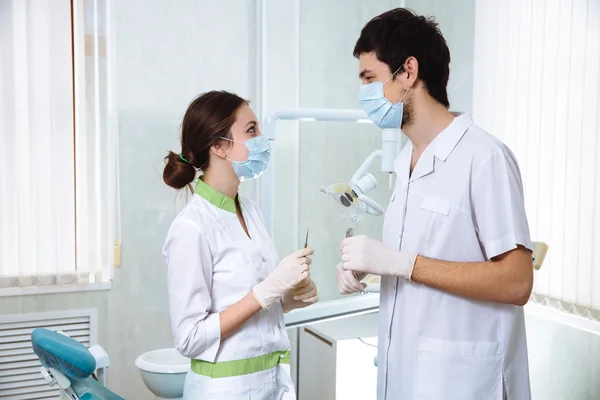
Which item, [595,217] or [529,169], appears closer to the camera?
[595,217]

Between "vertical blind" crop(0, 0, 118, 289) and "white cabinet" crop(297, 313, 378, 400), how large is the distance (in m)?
1.11

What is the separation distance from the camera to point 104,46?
112 inches

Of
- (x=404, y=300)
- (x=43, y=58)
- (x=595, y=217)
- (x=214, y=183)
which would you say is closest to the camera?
(x=404, y=300)

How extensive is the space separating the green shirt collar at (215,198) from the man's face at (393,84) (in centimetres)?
52

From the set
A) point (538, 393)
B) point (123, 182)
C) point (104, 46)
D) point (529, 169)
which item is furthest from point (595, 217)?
point (104, 46)

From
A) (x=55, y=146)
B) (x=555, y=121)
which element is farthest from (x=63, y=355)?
(x=555, y=121)

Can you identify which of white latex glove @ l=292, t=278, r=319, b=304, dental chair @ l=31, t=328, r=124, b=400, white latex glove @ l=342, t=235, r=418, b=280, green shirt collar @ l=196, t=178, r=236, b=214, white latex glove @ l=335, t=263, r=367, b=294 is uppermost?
green shirt collar @ l=196, t=178, r=236, b=214

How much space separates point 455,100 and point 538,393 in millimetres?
Answer: 1411

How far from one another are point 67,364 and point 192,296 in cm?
49

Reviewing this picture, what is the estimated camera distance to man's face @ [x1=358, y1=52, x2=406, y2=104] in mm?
1464

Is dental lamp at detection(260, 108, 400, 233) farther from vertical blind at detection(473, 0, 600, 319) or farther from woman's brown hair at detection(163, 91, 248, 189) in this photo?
vertical blind at detection(473, 0, 600, 319)

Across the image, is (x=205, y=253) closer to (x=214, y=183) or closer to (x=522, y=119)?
(x=214, y=183)

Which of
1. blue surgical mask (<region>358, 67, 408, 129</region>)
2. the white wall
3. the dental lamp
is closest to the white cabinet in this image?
the white wall

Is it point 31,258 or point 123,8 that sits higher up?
point 123,8
